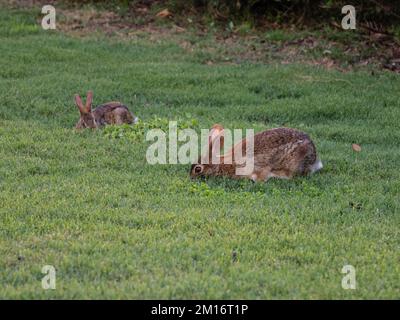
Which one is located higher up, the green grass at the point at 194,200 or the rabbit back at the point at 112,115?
the rabbit back at the point at 112,115

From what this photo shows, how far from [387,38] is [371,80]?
213 cm

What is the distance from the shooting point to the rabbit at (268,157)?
8.07 metres

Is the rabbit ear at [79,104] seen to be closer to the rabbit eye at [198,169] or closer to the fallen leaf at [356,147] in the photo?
the rabbit eye at [198,169]

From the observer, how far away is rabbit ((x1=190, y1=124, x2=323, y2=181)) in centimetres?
807

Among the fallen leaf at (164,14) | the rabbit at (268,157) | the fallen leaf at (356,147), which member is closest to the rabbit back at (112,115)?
the rabbit at (268,157)

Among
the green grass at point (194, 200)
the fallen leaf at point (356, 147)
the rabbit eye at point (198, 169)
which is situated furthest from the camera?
the fallen leaf at point (356, 147)

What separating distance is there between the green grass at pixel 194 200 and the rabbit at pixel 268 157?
0.41 ft

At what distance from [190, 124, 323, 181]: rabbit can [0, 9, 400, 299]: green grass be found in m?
0.13

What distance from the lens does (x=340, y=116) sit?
38.0 feet

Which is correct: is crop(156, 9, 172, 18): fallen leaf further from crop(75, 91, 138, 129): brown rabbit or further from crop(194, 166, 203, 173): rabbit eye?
crop(194, 166, 203, 173): rabbit eye

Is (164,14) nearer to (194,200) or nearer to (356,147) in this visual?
(356,147)

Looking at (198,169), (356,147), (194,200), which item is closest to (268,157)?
(198,169)

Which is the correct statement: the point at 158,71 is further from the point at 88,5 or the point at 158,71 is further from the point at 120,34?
the point at 88,5

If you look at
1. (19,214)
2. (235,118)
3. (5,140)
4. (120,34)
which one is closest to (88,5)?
(120,34)
